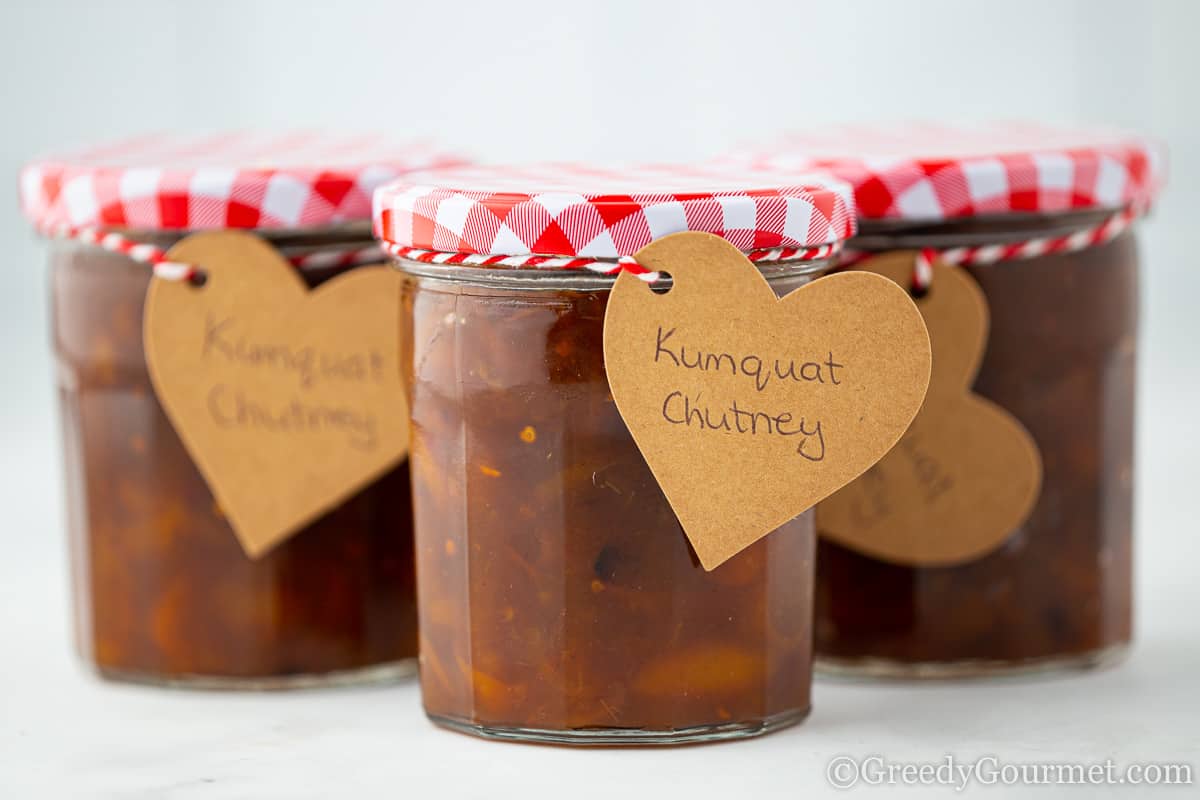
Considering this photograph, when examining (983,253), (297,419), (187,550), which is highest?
(983,253)

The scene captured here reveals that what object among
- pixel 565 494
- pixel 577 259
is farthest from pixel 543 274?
pixel 565 494

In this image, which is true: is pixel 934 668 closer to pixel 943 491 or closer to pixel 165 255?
pixel 943 491

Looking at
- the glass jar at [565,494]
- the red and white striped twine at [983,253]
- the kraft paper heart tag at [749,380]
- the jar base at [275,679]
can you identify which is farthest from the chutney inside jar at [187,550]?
the red and white striped twine at [983,253]

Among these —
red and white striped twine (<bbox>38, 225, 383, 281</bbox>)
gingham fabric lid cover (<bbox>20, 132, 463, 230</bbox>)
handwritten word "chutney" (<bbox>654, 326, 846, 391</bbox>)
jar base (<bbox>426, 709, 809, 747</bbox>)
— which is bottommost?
jar base (<bbox>426, 709, 809, 747</bbox>)

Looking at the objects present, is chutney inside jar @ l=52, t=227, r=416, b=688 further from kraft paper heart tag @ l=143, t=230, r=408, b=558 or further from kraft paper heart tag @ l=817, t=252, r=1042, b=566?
kraft paper heart tag @ l=817, t=252, r=1042, b=566

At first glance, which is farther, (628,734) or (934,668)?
(934,668)

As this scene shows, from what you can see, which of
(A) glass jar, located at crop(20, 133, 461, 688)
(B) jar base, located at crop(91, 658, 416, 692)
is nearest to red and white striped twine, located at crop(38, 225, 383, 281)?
(A) glass jar, located at crop(20, 133, 461, 688)
